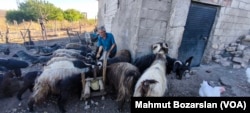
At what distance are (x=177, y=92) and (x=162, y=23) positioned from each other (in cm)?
203

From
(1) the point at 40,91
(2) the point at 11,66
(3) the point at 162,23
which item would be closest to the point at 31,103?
(1) the point at 40,91

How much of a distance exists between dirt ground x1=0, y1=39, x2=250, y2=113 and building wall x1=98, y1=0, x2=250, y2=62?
90 centimetres

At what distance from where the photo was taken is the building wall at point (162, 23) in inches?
182

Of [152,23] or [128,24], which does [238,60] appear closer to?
[152,23]

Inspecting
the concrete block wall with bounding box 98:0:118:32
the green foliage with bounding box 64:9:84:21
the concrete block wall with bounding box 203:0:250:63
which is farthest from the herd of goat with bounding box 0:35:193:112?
the green foliage with bounding box 64:9:84:21

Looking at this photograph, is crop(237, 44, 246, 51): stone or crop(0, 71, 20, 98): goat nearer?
crop(0, 71, 20, 98): goat

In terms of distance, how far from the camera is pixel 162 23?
15.9ft

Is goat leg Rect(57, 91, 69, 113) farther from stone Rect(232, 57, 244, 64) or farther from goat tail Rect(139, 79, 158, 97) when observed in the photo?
stone Rect(232, 57, 244, 64)

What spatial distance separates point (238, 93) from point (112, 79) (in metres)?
3.43

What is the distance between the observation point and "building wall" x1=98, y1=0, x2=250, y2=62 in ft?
15.1

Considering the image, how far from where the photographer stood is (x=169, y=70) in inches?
183

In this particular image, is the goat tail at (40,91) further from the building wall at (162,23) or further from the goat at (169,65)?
the building wall at (162,23)

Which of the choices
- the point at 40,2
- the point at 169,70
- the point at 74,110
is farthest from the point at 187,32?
the point at 40,2

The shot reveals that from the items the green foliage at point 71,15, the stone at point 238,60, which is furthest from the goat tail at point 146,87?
the green foliage at point 71,15
